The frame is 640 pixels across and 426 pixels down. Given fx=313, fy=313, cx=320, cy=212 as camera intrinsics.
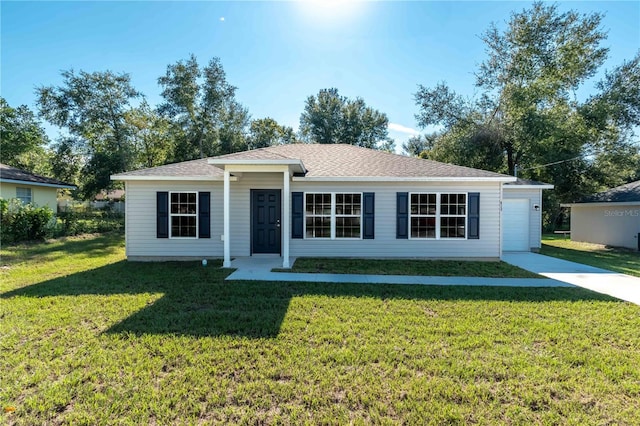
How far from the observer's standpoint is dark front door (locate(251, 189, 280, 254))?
31.9 ft

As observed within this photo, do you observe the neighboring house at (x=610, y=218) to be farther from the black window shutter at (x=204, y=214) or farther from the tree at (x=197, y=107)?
the tree at (x=197, y=107)

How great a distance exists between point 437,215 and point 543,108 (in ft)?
45.9

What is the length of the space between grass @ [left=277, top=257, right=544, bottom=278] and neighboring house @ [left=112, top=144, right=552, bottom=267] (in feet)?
1.56

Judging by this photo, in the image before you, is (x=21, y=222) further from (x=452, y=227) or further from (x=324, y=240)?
(x=452, y=227)

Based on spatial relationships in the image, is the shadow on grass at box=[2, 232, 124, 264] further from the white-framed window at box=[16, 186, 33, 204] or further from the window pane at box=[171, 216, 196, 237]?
the white-framed window at box=[16, 186, 33, 204]

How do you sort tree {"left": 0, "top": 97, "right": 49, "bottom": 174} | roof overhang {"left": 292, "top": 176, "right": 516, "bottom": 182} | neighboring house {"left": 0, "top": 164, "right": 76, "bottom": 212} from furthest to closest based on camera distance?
tree {"left": 0, "top": 97, "right": 49, "bottom": 174} < neighboring house {"left": 0, "top": 164, "right": 76, "bottom": 212} < roof overhang {"left": 292, "top": 176, "right": 516, "bottom": 182}

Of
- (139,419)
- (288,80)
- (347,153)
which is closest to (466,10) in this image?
(347,153)

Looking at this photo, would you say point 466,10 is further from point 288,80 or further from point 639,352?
point 639,352

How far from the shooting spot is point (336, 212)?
968 centimetres

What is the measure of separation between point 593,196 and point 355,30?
15628 mm

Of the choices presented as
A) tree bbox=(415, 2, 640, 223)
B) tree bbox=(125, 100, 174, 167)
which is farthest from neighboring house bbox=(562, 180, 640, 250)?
tree bbox=(125, 100, 174, 167)

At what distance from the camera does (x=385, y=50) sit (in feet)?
39.7

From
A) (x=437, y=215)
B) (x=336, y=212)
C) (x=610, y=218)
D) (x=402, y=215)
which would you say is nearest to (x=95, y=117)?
(x=336, y=212)

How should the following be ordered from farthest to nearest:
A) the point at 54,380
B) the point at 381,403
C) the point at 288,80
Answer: the point at 288,80, the point at 54,380, the point at 381,403
